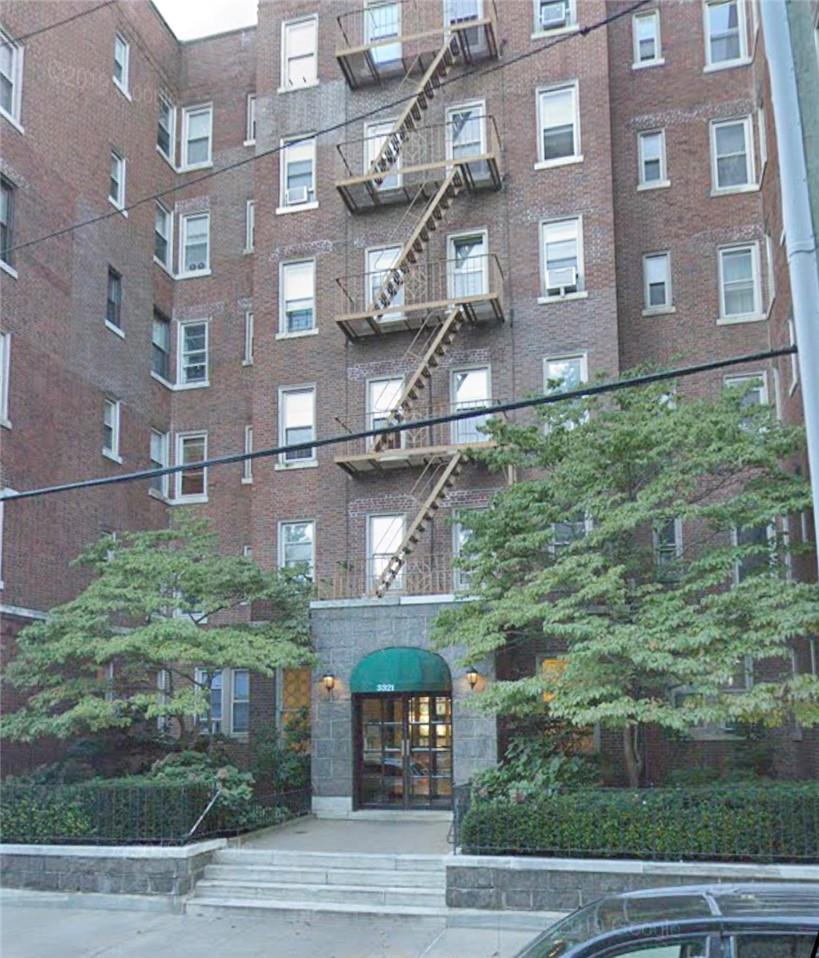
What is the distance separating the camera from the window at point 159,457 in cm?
2738

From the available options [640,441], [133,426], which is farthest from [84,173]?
[640,441]

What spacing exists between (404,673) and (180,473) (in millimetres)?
10879

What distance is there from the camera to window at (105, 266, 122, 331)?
2572 centimetres

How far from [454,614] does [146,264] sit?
1532 cm

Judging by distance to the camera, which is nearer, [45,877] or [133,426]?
[45,877]

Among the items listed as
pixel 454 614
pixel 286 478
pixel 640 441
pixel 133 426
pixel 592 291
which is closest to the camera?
pixel 640 441

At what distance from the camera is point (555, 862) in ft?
45.1

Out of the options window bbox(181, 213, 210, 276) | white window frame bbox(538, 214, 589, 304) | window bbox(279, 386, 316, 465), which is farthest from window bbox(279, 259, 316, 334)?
white window frame bbox(538, 214, 589, 304)

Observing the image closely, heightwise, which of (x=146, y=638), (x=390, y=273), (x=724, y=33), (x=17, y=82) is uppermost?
(x=724, y=33)

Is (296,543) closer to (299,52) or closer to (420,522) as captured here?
(420,522)

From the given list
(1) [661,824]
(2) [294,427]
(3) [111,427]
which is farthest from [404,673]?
(3) [111,427]

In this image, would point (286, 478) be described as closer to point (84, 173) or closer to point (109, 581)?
point (109, 581)

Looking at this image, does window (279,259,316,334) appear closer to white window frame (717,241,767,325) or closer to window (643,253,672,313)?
window (643,253,672,313)

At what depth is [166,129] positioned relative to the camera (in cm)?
2942
